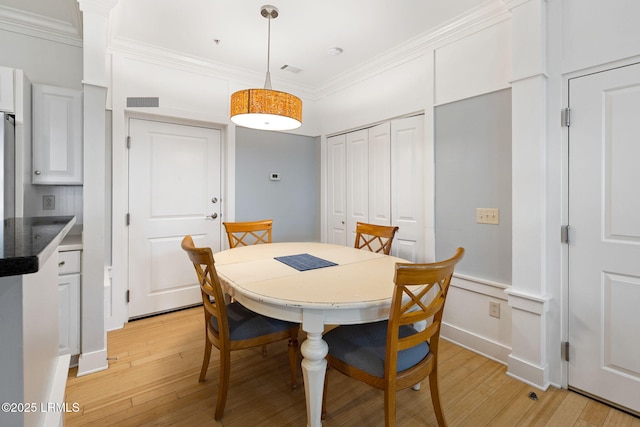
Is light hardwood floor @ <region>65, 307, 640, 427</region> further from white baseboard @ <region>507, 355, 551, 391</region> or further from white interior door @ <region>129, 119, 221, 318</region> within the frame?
white interior door @ <region>129, 119, 221, 318</region>

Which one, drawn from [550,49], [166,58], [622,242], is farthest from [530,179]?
[166,58]

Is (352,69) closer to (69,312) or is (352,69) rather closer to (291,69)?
(291,69)

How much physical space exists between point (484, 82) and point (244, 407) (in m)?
2.79

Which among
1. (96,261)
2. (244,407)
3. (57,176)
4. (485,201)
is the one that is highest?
(57,176)

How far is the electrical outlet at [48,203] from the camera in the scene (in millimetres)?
2479

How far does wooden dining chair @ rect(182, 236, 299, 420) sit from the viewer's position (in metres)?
1.60

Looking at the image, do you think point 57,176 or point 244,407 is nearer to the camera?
point 244,407

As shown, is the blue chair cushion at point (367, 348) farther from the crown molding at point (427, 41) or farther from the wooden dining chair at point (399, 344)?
the crown molding at point (427, 41)

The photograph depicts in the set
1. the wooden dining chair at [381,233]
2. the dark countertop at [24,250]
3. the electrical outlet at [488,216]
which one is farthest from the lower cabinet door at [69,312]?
the electrical outlet at [488,216]

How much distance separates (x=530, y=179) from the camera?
78.3 inches

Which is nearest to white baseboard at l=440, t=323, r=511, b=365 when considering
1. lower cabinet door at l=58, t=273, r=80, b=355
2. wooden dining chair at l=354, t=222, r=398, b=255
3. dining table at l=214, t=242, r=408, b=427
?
wooden dining chair at l=354, t=222, r=398, b=255

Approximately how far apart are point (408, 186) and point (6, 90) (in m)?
3.16

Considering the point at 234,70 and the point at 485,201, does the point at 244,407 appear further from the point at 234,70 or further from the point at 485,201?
the point at 234,70

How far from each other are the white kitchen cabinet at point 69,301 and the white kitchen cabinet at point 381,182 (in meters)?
2.56
